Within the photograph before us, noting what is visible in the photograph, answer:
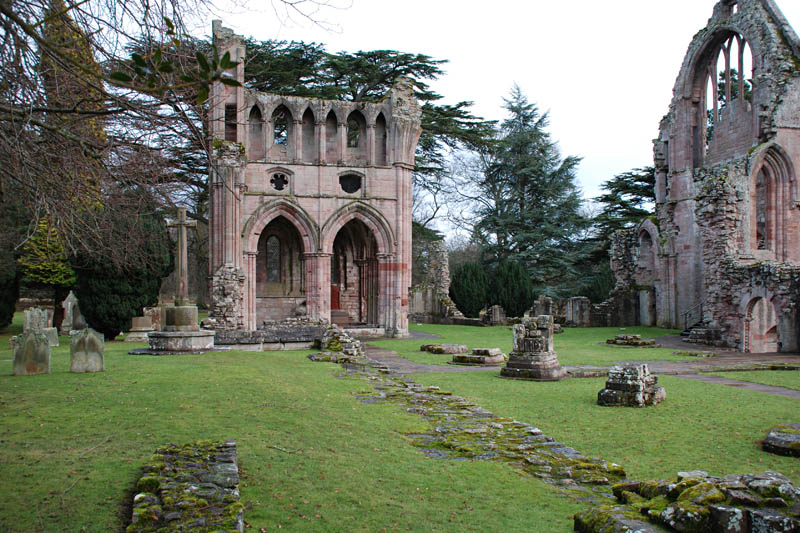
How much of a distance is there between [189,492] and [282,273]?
25.4m

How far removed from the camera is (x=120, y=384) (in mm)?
9484

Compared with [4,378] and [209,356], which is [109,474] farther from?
[209,356]

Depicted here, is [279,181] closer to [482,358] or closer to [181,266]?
[181,266]

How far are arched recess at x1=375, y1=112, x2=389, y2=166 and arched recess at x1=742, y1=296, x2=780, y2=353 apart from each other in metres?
14.9

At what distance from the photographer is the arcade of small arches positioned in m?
27.0

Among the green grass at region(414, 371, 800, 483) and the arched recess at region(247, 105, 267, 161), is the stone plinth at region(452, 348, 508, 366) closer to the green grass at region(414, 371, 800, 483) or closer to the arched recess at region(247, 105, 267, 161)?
the green grass at region(414, 371, 800, 483)

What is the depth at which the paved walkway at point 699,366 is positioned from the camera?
43.6 ft

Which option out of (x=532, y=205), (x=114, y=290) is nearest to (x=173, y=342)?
(x=114, y=290)

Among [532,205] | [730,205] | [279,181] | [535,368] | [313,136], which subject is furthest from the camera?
[532,205]

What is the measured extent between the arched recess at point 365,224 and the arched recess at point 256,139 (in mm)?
3841

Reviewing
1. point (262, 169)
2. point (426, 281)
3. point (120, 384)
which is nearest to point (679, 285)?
point (426, 281)

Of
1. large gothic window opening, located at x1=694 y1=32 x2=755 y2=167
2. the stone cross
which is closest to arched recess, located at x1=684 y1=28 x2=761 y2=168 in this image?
large gothic window opening, located at x1=694 y1=32 x2=755 y2=167

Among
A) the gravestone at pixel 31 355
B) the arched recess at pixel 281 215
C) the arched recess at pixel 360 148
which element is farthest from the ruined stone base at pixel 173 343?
the arched recess at pixel 360 148

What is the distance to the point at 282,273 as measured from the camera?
97.6 feet
